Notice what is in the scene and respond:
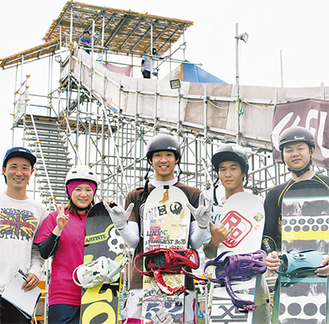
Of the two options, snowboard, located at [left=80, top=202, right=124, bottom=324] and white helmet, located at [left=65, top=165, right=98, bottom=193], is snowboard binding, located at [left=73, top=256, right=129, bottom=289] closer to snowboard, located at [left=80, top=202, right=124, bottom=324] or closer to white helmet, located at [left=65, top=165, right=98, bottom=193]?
snowboard, located at [left=80, top=202, right=124, bottom=324]

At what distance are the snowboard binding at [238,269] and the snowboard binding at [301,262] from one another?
0.53 ft

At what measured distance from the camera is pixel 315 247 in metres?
3.27

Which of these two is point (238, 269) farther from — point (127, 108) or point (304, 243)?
point (127, 108)

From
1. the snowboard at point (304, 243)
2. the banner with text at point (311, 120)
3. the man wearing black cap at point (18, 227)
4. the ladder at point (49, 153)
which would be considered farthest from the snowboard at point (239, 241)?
the ladder at point (49, 153)

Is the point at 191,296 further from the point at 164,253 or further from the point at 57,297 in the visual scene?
the point at 57,297

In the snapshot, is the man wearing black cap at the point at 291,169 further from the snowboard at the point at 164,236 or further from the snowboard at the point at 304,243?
the snowboard at the point at 164,236

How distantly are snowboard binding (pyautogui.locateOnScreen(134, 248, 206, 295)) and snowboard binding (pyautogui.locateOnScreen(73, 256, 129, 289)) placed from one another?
295mm

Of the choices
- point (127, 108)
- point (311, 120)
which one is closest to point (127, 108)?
point (127, 108)

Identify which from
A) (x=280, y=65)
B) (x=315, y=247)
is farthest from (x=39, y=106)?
(x=315, y=247)

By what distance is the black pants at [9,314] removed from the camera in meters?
3.49

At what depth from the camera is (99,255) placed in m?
3.67

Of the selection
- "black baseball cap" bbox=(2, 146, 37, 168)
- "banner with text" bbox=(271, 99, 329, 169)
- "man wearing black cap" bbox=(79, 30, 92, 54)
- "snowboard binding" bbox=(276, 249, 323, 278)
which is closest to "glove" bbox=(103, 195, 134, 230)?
"black baseball cap" bbox=(2, 146, 37, 168)

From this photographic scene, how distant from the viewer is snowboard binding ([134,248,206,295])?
325 centimetres

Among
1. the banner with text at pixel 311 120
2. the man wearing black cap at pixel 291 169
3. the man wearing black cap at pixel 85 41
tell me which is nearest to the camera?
the man wearing black cap at pixel 291 169
